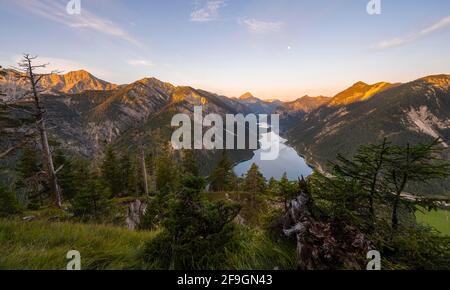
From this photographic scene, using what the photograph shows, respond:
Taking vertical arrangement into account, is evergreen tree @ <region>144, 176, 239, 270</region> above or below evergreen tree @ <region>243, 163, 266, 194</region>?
above

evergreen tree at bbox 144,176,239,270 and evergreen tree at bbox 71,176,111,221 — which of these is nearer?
evergreen tree at bbox 144,176,239,270

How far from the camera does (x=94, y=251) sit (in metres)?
3.69

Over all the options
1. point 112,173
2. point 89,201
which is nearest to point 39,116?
point 89,201

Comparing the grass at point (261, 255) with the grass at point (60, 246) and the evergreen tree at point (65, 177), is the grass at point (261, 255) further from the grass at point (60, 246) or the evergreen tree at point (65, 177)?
the evergreen tree at point (65, 177)

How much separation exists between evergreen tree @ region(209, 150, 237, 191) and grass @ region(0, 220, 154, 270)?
54.7m

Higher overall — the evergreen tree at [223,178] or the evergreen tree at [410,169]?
the evergreen tree at [410,169]

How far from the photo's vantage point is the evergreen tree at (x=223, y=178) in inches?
2362

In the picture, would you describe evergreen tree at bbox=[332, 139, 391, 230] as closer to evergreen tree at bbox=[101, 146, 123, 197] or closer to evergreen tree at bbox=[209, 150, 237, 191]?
evergreen tree at bbox=[101, 146, 123, 197]

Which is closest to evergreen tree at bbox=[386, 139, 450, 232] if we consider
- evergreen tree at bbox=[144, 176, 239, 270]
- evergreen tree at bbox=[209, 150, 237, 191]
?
evergreen tree at bbox=[144, 176, 239, 270]

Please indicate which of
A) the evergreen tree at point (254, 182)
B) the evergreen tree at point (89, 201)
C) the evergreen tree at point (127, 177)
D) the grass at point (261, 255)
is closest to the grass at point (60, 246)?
the grass at point (261, 255)

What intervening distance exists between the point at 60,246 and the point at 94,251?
0.86m

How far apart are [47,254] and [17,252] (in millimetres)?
447

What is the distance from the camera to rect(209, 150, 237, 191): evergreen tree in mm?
60000

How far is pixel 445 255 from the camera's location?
10.5 ft
